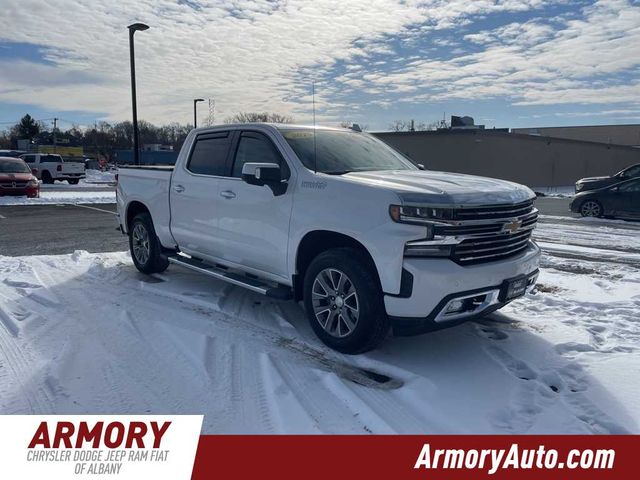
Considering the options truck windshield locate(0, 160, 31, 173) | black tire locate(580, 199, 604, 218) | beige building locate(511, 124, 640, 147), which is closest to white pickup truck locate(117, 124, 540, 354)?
black tire locate(580, 199, 604, 218)

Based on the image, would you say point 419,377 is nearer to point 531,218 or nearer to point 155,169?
point 531,218

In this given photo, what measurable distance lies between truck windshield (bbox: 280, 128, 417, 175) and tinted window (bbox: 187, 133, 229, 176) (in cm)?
88

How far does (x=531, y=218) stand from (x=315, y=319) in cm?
213

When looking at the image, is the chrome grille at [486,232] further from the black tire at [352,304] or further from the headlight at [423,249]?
the black tire at [352,304]

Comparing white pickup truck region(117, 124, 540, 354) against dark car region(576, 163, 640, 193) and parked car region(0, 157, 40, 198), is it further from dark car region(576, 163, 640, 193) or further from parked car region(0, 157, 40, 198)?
parked car region(0, 157, 40, 198)

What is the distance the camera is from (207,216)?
5.78m

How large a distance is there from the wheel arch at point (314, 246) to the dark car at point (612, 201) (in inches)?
499

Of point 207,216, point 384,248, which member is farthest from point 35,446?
point 207,216

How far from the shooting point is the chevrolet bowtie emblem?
164 inches

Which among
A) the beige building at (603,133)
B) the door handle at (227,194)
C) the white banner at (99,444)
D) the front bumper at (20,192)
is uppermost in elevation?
the beige building at (603,133)

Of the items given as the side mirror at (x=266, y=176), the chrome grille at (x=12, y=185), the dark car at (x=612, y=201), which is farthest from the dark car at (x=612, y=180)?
the chrome grille at (x=12, y=185)

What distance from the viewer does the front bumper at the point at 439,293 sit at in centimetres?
379

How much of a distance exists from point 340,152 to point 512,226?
182cm

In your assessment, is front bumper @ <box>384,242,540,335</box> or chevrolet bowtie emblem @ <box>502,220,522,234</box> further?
chevrolet bowtie emblem @ <box>502,220,522,234</box>
